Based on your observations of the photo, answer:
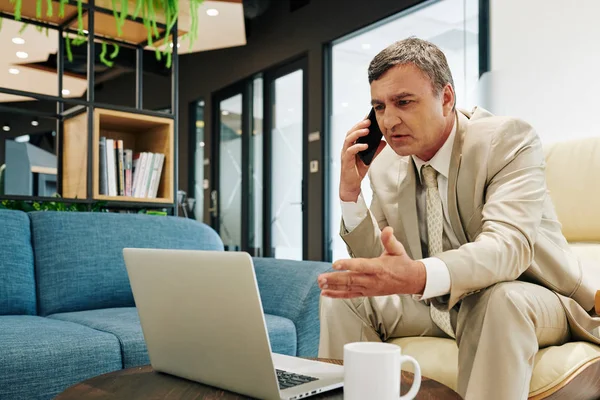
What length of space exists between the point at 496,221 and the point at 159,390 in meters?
0.75

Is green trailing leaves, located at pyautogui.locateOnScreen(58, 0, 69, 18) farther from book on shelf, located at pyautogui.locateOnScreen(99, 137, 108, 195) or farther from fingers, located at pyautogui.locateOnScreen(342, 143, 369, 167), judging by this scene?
fingers, located at pyautogui.locateOnScreen(342, 143, 369, 167)

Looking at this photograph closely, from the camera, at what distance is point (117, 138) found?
9.76 ft

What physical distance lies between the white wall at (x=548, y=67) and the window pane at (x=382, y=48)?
1.53ft

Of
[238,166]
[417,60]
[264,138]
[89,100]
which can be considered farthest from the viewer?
[238,166]

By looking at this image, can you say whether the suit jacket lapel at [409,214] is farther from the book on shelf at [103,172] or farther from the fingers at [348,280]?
the book on shelf at [103,172]

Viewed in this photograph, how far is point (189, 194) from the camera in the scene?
724 centimetres

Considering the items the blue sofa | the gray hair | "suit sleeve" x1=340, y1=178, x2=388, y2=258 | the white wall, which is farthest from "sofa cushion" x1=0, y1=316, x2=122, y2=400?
the white wall

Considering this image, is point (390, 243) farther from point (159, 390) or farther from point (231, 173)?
point (231, 173)

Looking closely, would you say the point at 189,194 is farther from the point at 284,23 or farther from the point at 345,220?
the point at 345,220

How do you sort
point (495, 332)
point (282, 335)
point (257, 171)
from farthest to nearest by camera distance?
1. point (257, 171)
2. point (282, 335)
3. point (495, 332)

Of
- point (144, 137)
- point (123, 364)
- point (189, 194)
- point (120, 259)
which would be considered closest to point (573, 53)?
point (144, 137)

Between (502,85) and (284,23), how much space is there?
2.91m

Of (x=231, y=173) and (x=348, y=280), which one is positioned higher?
(x=231, y=173)

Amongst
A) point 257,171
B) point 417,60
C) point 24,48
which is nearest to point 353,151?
point 417,60
